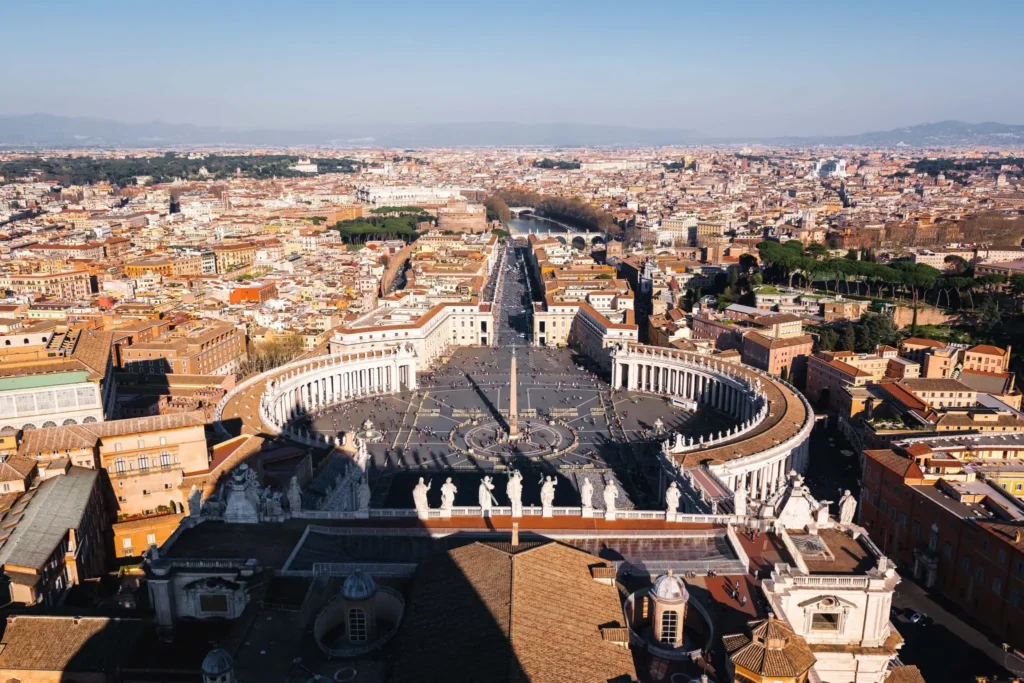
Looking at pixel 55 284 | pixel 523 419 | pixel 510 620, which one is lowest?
pixel 523 419

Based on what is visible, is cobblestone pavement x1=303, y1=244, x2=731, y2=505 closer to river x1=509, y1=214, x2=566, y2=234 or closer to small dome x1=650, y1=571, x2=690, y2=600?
small dome x1=650, y1=571, x2=690, y2=600

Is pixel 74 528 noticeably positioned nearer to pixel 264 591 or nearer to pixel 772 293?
pixel 264 591

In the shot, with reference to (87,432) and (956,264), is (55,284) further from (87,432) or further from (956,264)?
(956,264)

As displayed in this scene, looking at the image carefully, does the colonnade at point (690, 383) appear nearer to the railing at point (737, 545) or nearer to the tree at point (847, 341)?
the tree at point (847, 341)

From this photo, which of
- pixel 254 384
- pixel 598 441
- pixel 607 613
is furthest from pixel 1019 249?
pixel 607 613

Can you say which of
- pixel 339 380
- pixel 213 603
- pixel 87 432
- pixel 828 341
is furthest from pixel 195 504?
pixel 828 341

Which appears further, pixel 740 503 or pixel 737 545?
pixel 740 503

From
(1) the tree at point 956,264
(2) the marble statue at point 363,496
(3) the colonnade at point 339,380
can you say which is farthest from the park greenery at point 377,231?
(2) the marble statue at point 363,496
